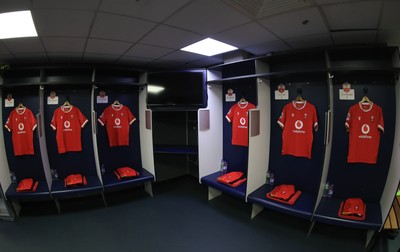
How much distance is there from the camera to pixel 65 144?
121 inches

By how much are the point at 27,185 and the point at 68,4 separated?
2745mm

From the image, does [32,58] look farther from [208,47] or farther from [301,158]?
[301,158]

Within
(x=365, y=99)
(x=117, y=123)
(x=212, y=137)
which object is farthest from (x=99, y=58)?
(x=365, y=99)

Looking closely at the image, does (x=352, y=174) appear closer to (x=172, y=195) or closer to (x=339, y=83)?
(x=339, y=83)

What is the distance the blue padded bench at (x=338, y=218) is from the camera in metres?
1.88

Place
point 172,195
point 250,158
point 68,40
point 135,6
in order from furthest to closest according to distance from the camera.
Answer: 1. point 172,195
2. point 250,158
3. point 68,40
4. point 135,6

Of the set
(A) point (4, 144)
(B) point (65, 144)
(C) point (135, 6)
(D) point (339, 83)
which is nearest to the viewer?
(C) point (135, 6)

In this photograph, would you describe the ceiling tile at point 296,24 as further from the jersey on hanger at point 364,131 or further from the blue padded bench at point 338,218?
the blue padded bench at point 338,218

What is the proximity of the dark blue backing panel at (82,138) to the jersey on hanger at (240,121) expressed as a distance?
244 cm

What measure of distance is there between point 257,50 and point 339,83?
Answer: 1096 millimetres

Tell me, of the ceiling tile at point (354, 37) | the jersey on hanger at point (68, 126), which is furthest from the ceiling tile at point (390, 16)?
the jersey on hanger at point (68, 126)

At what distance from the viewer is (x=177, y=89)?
3.15m

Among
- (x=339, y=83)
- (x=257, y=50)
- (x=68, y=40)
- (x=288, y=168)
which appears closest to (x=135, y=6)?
(x=68, y=40)

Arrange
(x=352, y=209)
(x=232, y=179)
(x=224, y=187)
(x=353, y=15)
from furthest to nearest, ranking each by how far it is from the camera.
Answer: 1. (x=232, y=179)
2. (x=224, y=187)
3. (x=352, y=209)
4. (x=353, y=15)
